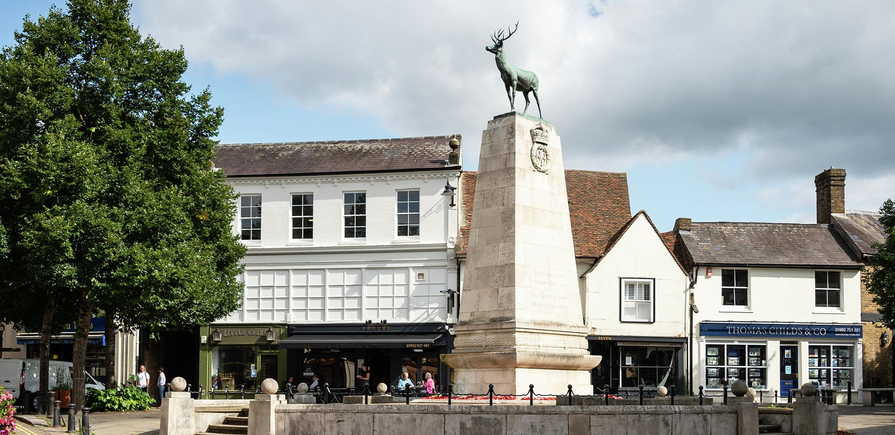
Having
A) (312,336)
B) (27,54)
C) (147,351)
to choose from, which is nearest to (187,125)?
(27,54)

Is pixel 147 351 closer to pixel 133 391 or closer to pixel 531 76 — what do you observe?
pixel 133 391

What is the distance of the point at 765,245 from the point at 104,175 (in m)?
28.6

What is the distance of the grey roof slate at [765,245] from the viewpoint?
4441 cm

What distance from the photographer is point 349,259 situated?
4372cm

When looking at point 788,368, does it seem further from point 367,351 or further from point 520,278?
point 520,278

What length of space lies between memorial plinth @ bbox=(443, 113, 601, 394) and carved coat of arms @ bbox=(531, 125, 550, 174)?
0.03m

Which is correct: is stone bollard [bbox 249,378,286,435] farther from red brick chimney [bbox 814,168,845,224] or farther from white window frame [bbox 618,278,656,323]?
red brick chimney [bbox 814,168,845,224]

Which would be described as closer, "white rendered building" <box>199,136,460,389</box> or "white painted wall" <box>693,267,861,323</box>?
"white rendered building" <box>199,136,460,389</box>

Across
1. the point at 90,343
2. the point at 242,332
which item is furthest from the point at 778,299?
→ the point at 90,343

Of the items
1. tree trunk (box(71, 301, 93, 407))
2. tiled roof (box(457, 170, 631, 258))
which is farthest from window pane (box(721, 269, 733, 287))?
tree trunk (box(71, 301, 93, 407))

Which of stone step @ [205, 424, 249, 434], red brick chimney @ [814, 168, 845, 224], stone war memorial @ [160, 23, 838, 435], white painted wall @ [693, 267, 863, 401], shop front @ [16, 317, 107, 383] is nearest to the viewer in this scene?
stone war memorial @ [160, 23, 838, 435]

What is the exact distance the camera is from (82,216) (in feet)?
98.9

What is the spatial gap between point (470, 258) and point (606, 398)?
5.70 metres

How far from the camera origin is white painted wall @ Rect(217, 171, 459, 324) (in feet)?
141
